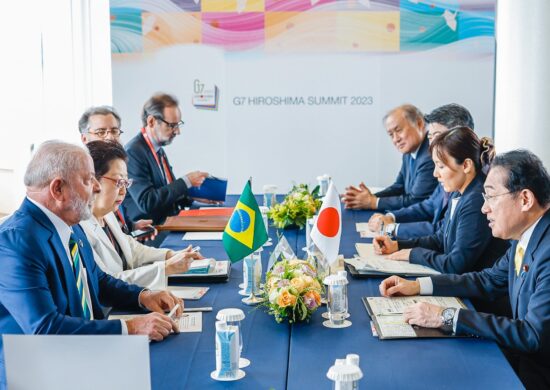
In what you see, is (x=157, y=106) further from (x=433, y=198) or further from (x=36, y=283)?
(x=36, y=283)

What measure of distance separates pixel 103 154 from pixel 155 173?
7.07 ft

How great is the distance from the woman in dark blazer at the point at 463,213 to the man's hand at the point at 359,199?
1676 millimetres

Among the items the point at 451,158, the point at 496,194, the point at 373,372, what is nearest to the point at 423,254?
the point at 451,158

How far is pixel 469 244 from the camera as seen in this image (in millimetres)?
3643

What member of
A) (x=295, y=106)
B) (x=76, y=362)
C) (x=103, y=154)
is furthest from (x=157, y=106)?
(x=76, y=362)

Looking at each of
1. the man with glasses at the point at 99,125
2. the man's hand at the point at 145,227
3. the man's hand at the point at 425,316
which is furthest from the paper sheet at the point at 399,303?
the man with glasses at the point at 99,125

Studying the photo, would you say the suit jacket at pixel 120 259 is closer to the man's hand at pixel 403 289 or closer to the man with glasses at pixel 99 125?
the man's hand at pixel 403 289

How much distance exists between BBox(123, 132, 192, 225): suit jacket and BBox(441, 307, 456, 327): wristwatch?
10.1 ft

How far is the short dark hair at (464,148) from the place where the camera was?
3.76m

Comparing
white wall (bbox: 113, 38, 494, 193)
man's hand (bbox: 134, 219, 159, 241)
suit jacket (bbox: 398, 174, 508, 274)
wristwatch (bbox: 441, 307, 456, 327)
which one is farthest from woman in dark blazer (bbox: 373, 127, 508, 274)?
white wall (bbox: 113, 38, 494, 193)

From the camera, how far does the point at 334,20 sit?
750cm

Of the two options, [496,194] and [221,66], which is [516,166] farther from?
[221,66]

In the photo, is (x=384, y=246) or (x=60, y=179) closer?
(x=60, y=179)

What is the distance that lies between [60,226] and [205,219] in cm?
239
